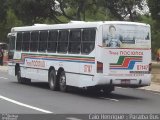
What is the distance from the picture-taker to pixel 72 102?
1916 cm

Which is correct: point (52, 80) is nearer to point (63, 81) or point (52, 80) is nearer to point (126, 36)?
point (63, 81)

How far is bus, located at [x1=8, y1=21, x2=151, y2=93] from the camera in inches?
816

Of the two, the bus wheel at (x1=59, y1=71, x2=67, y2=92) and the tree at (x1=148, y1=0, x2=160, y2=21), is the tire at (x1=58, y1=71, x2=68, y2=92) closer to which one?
the bus wheel at (x1=59, y1=71, x2=67, y2=92)

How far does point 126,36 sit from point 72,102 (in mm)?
3690

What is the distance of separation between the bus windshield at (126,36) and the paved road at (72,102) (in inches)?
80.8

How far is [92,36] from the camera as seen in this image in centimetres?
2119

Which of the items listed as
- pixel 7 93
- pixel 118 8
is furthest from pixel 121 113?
pixel 118 8

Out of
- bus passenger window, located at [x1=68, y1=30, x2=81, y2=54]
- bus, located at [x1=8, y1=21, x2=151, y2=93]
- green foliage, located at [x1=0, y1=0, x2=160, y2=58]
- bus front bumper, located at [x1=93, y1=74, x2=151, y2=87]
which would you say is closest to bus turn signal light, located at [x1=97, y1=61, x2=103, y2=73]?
bus, located at [x1=8, y1=21, x2=151, y2=93]

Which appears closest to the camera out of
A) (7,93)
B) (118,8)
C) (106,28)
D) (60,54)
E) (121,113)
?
(121,113)

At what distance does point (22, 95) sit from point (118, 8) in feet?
106

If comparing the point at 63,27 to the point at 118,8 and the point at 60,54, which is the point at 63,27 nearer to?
the point at 60,54

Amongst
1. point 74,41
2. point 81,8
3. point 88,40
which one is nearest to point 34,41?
point 74,41

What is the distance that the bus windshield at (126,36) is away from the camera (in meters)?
20.9

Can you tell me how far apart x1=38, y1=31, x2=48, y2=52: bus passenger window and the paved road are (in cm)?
257
